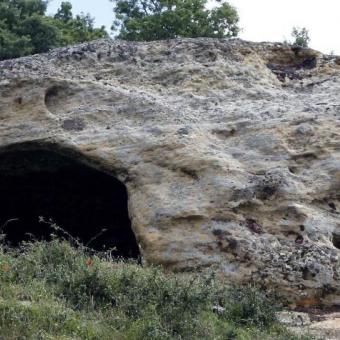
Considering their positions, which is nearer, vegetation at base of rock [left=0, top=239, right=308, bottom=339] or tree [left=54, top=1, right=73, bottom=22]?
vegetation at base of rock [left=0, top=239, right=308, bottom=339]

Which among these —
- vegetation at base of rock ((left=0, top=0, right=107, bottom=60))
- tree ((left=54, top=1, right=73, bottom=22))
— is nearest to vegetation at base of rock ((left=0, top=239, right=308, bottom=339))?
vegetation at base of rock ((left=0, top=0, right=107, bottom=60))

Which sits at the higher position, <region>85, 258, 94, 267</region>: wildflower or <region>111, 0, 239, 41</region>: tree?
<region>111, 0, 239, 41</region>: tree

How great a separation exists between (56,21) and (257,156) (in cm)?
1813

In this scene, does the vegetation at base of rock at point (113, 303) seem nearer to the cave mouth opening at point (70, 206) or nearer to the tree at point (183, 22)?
the cave mouth opening at point (70, 206)

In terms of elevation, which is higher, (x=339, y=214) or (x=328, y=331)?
(x=339, y=214)

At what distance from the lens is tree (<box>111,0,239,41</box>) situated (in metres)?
26.5

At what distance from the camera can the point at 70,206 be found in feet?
39.9

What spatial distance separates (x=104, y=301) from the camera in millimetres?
7711

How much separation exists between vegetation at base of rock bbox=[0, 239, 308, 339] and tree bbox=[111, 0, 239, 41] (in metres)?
18.6

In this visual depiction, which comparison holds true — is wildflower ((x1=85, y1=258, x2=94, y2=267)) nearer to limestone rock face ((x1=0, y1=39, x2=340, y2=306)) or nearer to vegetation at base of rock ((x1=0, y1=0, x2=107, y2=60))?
limestone rock face ((x1=0, y1=39, x2=340, y2=306))

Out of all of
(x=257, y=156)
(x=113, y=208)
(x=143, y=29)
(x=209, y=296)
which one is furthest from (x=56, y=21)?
(x=209, y=296)

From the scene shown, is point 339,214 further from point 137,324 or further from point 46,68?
point 46,68

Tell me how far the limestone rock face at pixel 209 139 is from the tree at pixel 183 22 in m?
14.9

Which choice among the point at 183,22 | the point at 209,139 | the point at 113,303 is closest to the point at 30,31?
the point at 183,22
